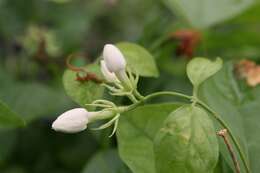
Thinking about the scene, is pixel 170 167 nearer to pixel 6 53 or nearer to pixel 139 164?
pixel 139 164

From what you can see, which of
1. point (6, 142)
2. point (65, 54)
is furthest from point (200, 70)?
point (65, 54)

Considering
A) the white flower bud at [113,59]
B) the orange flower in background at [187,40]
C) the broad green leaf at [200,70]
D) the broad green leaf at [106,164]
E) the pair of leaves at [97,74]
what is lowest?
the broad green leaf at [106,164]

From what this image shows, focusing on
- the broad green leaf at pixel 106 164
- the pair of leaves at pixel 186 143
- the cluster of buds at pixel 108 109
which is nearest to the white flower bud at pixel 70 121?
the cluster of buds at pixel 108 109

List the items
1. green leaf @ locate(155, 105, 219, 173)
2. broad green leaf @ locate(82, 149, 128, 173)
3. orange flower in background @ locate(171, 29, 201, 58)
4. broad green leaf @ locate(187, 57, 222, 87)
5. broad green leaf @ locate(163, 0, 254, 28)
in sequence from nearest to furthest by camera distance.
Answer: green leaf @ locate(155, 105, 219, 173)
broad green leaf @ locate(187, 57, 222, 87)
broad green leaf @ locate(82, 149, 128, 173)
broad green leaf @ locate(163, 0, 254, 28)
orange flower in background @ locate(171, 29, 201, 58)

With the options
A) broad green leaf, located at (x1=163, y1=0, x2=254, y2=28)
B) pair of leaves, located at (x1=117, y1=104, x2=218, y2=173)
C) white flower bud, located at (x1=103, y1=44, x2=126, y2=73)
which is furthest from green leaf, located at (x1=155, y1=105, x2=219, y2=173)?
broad green leaf, located at (x1=163, y1=0, x2=254, y2=28)

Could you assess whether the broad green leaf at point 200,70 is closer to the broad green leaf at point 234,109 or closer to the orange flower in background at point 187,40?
the broad green leaf at point 234,109

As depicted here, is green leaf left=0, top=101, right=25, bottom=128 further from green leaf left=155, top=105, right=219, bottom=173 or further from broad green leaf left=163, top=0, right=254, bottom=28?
broad green leaf left=163, top=0, right=254, bottom=28

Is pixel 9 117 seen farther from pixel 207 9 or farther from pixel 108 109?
pixel 207 9
